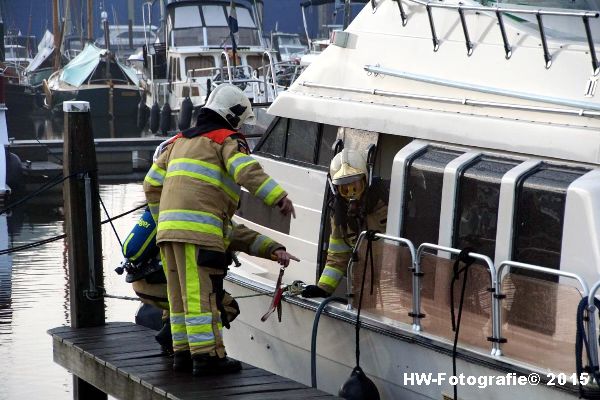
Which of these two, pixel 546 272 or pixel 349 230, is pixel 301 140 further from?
pixel 546 272

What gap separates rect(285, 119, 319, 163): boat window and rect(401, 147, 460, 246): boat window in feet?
4.84

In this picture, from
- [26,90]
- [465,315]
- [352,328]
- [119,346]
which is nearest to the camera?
[465,315]

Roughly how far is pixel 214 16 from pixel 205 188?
3152cm

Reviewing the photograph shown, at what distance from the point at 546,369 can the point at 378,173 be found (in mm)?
2482

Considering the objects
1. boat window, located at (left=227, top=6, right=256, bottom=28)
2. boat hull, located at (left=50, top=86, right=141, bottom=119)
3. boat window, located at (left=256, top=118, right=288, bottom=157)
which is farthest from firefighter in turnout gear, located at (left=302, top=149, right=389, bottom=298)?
boat hull, located at (left=50, top=86, right=141, bottom=119)

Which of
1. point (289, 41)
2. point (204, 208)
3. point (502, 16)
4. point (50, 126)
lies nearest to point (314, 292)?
point (204, 208)

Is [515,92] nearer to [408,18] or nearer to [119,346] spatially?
[408,18]

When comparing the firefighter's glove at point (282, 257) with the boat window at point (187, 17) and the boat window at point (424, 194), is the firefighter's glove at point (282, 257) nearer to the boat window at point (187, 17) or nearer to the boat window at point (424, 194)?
the boat window at point (424, 194)

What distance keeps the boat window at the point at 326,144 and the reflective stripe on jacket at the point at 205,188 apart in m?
1.70

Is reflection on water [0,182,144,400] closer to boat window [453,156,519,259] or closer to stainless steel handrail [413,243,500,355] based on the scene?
boat window [453,156,519,259]

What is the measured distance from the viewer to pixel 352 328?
7770 mm

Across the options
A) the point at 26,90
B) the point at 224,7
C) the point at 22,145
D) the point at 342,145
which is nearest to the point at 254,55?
the point at 224,7

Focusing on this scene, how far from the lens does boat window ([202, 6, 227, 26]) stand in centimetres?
3788

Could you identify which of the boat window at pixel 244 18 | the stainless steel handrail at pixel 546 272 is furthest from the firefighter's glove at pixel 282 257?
the boat window at pixel 244 18
